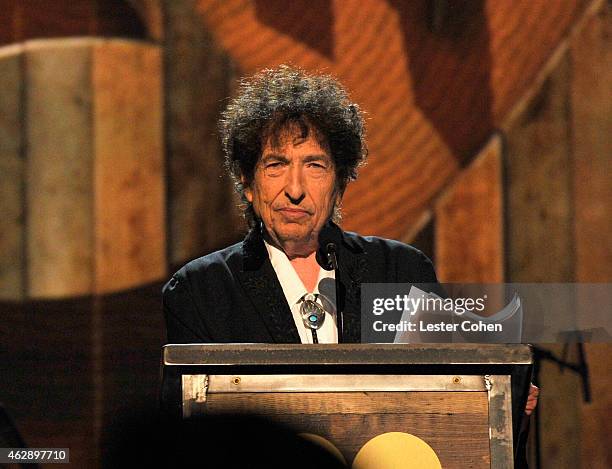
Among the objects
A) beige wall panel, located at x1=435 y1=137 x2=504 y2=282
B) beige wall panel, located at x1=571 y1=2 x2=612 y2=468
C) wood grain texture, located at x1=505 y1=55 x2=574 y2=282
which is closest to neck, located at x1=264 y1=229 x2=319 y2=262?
beige wall panel, located at x1=435 y1=137 x2=504 y2=282

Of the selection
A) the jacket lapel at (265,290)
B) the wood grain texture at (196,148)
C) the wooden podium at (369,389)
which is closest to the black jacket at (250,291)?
the jacket lapel at (265,290)

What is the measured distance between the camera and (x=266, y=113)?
7.22ft

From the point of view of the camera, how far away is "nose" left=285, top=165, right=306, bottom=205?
2080 mm

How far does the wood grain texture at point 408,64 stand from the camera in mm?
3840

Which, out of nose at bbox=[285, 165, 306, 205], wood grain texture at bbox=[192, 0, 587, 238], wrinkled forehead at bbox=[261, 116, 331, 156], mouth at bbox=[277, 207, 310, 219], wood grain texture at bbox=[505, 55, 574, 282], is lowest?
mouth at bbox=[277, 207, 310, 219]

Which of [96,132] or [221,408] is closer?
[221,408]

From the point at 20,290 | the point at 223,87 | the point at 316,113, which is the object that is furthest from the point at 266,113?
the point at 20,290

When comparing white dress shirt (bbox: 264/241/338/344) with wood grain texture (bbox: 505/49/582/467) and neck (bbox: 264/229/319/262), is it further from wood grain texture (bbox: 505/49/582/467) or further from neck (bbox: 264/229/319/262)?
wood grain texture (bbox: 505/49/582/467)

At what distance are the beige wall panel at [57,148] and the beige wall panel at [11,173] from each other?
0.03 meters

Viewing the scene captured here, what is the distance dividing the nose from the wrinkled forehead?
80mm

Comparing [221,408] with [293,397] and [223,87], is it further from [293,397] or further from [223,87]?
[223,87]

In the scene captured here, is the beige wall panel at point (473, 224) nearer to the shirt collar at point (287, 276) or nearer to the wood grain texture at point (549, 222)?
the wood grain texture at point (549, 222)

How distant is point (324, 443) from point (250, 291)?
0.66 metres

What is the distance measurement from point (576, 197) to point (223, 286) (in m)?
2.14
